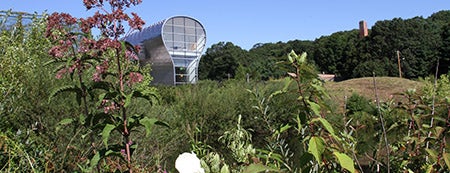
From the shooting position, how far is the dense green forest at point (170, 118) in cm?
141

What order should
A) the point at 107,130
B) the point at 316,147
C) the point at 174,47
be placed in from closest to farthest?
1. the point at 316,147
2. the point at 107,130
3. the point at 174,47

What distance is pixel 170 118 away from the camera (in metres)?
8.73

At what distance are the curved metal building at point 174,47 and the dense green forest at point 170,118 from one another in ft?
40.3

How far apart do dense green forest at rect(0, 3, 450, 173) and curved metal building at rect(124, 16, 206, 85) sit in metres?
12.3

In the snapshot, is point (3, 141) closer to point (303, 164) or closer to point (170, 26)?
point (303, 164)

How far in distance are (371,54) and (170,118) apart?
49.8m

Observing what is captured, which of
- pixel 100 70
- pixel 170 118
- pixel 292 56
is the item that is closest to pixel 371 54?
pixel 170 118

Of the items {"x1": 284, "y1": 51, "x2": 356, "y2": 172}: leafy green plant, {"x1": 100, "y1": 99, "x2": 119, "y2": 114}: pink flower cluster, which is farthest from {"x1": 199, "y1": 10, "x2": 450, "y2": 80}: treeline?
{"x1": 284, "y1": 51, "x2": 356, "y2": 172}: leafy green plant

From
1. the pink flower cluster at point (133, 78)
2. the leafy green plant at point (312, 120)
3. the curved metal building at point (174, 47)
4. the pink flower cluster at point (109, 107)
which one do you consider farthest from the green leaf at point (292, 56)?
the curved metal building at point (174, 47)

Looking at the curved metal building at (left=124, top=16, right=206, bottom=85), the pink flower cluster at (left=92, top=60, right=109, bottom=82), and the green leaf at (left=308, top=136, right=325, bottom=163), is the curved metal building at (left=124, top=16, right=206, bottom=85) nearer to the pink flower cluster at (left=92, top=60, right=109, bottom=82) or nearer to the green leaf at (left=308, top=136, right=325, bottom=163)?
the pink flower cluster at (left=92, top=60, right=109, bottom=82)

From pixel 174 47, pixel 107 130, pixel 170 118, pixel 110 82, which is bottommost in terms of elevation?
pixel 170 118

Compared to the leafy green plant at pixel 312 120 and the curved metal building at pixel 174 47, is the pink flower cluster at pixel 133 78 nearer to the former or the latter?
the leafy green plant at pixel 312 120

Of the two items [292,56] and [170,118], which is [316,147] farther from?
[170,118]

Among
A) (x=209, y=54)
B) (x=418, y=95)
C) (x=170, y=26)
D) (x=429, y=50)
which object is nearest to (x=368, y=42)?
(x=429, y=50)
